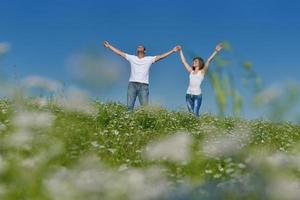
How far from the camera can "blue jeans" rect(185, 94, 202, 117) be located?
15.2 meters

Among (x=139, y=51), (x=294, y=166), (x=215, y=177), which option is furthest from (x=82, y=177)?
(x=139, y=51)

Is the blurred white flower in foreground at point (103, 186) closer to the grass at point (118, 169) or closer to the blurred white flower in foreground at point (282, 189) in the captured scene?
the grass at point (118, 169)

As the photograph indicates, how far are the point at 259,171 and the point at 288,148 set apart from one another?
5.30 meters

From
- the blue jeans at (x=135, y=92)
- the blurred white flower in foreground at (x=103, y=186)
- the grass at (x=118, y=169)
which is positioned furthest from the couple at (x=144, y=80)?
the blurred white flower in foreground at (x=103, y=186)

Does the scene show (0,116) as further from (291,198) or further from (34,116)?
(291,198)

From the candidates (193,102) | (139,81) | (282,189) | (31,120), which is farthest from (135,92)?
(282,189)

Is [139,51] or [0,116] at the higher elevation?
[139,51]

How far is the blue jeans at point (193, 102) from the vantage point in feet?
49.7

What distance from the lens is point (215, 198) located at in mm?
4168

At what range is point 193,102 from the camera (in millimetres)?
15305

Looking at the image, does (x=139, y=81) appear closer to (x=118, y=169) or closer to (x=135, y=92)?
(x=135, y=92)

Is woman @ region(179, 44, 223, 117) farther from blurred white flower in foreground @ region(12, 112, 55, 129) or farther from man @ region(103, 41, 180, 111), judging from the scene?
blurred white flower in foreground @ region(12, 112, 55, 129)

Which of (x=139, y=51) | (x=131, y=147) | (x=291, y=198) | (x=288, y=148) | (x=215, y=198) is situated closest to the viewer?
(x=291, y=198)

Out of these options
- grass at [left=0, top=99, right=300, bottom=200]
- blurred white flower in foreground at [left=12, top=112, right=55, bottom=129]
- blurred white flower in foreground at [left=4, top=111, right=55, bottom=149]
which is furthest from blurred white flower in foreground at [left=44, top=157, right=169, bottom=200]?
blurred white flower in foreground at [left=12, top=112, right=55, bottom=129]
